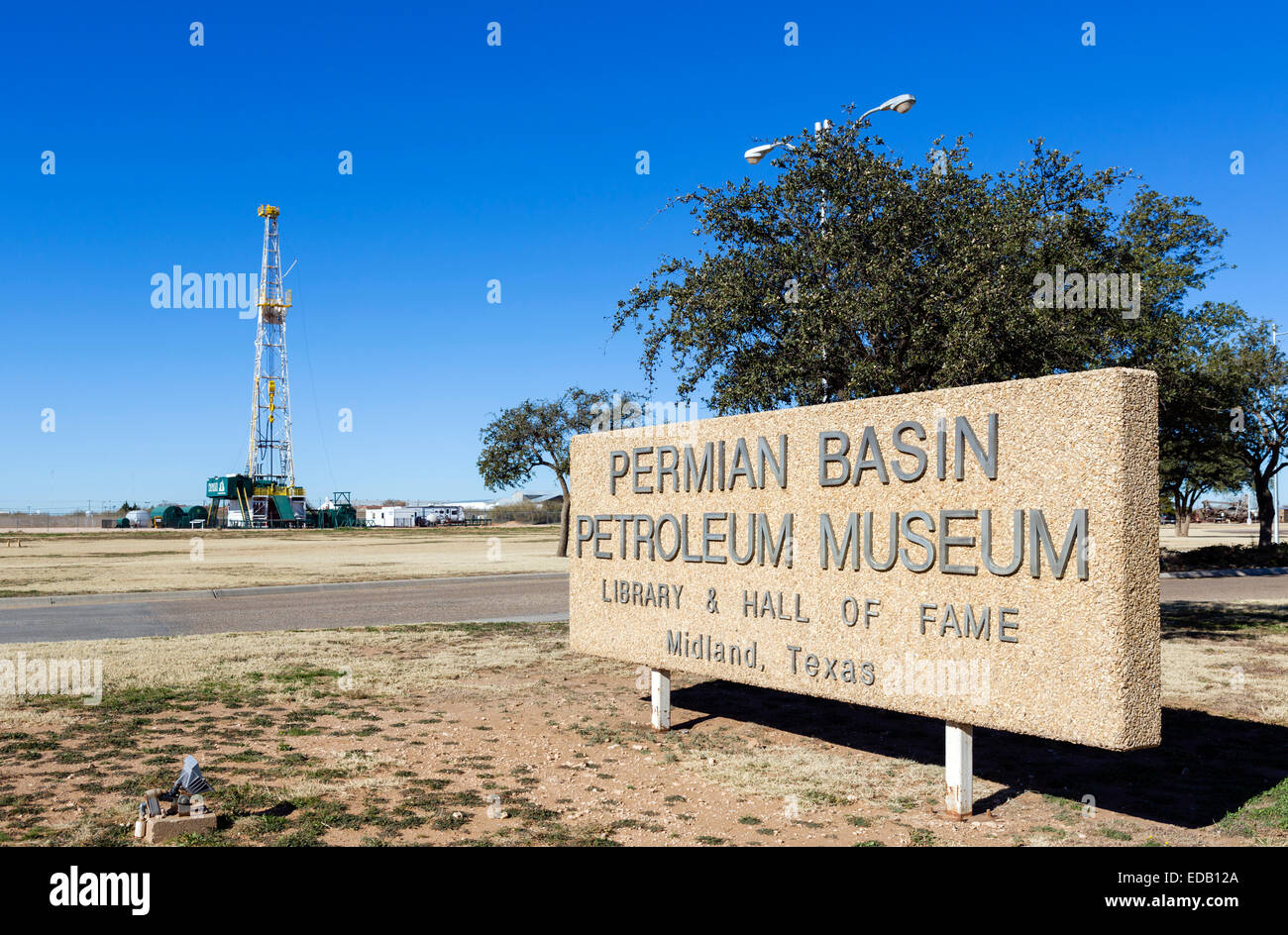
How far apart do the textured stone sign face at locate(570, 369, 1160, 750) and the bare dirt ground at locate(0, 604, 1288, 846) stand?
857 millimetres

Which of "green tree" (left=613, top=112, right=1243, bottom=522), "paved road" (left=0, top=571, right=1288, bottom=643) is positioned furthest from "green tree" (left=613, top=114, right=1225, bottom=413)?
"paved road" (left=0, top=571, right=1288, bottom=643)

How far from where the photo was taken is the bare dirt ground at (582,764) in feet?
19.9

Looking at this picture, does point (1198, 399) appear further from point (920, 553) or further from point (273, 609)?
point (273, 609)

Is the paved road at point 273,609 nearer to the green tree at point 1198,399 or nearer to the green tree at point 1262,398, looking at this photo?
the green tree at point 1198,399

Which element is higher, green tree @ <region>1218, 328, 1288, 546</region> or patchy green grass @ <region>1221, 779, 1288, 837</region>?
green tree @ <region>1218, 328, 1288, 546</region>

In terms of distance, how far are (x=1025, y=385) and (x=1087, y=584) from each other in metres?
1.35

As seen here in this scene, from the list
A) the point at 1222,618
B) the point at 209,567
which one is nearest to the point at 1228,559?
the point at 1222,618

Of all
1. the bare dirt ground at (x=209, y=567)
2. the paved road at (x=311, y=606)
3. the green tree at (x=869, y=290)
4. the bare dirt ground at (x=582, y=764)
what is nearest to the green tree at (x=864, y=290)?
the green tree at (x=869, y=290)

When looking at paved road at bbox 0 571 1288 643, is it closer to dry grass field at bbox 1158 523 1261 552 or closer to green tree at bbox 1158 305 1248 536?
Answer: green tree at bbox 1158 305 1248 536

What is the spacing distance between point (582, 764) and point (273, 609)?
14.5 meters

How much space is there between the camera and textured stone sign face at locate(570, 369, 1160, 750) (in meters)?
5.61

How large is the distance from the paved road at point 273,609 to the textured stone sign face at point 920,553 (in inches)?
375

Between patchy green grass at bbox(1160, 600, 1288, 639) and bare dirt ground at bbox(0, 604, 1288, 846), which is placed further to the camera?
patchy green grass at bbox(1160, 600, 1288, 639)

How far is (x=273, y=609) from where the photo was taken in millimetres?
20141
